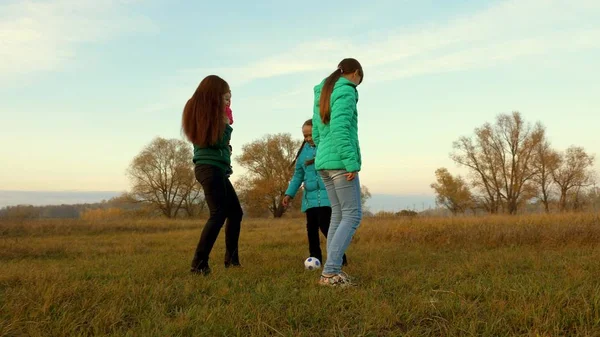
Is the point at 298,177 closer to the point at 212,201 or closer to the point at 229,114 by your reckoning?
the point at 229,114

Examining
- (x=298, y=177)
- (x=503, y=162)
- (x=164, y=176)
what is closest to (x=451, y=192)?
(x=503, y=162)

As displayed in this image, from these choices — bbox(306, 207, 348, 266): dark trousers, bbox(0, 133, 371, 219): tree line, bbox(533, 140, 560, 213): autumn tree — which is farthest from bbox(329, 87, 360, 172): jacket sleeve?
bbox(533, 140, 560, 213): autumn tree

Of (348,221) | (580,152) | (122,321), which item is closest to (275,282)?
(348,221)

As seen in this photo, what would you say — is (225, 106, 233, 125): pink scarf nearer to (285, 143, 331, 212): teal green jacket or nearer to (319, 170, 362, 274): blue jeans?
(285, 143, 331, 212): teal green jacket

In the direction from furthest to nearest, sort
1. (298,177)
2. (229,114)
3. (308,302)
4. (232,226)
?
(298,177), (232,226), (229,114), (308,302)

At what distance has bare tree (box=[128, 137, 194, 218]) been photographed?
4328cm

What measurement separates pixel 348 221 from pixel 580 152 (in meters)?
48.9

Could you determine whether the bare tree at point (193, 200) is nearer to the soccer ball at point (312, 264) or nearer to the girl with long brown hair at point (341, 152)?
the soccer ball at point (312, 264)

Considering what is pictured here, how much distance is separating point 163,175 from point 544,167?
40.8 m

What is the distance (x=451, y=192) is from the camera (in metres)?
47.5

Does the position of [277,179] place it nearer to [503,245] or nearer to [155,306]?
[503,245]

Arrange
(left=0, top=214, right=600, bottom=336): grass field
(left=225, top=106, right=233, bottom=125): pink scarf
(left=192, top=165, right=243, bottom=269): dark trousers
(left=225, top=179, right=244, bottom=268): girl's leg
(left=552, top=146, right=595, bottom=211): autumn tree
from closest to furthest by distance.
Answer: (left=0, top=214, right=600, bottom=336): grass field → (left=192, top=165, right=243, bottom=269): dark trousers → (left=225, top=106, right=233, bottom=125): pink scarf → (left=225, top=179, right=244, bottom=268): girl's leg → (left=552, top=146, right=595, bottom=211): autumn tree

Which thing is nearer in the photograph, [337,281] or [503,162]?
[337,281]

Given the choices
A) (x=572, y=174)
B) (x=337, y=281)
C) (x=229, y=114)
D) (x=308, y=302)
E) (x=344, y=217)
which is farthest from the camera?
(x=572, y=174)
